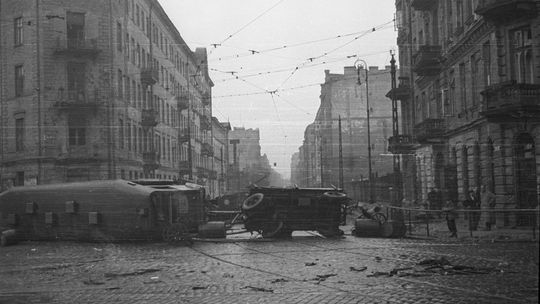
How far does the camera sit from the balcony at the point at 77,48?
3919 centimetres

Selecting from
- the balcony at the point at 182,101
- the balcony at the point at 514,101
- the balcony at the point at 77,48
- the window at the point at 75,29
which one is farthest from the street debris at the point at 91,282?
the balcony at the point at 182,101

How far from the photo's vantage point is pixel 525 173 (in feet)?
79.7

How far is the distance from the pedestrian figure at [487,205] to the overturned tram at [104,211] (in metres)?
10.7

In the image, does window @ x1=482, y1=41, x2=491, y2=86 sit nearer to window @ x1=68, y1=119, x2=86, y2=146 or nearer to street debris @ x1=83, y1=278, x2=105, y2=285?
street debris @ x1=83, y1=278, x2=105, y2=285

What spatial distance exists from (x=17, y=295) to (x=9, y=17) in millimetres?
34864

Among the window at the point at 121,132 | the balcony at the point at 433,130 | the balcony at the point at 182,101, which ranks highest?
the balcony at the point at 182,101

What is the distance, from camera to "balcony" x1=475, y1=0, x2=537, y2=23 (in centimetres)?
2323

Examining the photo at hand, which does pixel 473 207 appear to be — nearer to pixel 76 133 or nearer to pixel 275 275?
pixel 275 275

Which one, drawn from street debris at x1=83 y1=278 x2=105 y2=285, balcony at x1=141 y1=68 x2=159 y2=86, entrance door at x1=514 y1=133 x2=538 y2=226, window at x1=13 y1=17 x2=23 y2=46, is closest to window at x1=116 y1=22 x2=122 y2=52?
balcony at x1=141 y1=68 x2=159 y2=86

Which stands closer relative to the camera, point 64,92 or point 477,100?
point 477,100

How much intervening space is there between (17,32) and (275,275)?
34.6 m

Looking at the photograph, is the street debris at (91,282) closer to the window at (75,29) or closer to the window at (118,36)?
the window at (75,29)

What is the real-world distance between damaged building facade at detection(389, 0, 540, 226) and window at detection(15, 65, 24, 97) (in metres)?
24.5

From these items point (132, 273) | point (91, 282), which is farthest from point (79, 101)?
point (91, 282)
